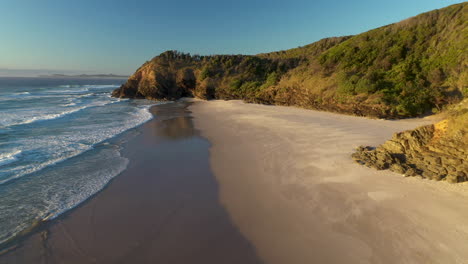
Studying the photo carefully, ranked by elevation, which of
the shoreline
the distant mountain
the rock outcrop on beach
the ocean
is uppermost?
the distant mountain

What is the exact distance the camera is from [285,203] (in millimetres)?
5043

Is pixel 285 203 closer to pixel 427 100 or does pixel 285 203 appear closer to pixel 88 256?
pixel 88 256

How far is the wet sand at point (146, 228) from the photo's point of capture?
12.4ft

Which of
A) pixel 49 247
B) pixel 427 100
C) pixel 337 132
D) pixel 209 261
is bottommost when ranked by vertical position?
pixel 49 247

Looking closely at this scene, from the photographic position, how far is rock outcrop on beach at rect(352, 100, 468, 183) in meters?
4.83

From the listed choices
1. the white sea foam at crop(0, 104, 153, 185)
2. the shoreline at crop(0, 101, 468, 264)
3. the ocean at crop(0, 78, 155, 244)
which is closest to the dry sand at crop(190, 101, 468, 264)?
the shoreline at crop(0, 101, 468, 264)

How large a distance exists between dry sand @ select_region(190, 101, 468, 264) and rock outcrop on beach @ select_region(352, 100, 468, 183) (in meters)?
0.29

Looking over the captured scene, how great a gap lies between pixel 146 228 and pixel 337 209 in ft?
13.3

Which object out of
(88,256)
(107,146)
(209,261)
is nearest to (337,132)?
(209,261)

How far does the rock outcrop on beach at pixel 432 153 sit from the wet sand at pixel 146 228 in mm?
4550

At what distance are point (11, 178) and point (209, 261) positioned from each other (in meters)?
7.20

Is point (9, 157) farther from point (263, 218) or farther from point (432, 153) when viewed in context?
point (432, 153)

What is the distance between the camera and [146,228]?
14.6 feet

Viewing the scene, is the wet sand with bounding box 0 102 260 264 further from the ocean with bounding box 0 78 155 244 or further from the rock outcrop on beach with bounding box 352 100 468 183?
the rock outcrop on beach with bounding box 352 100 468 183
